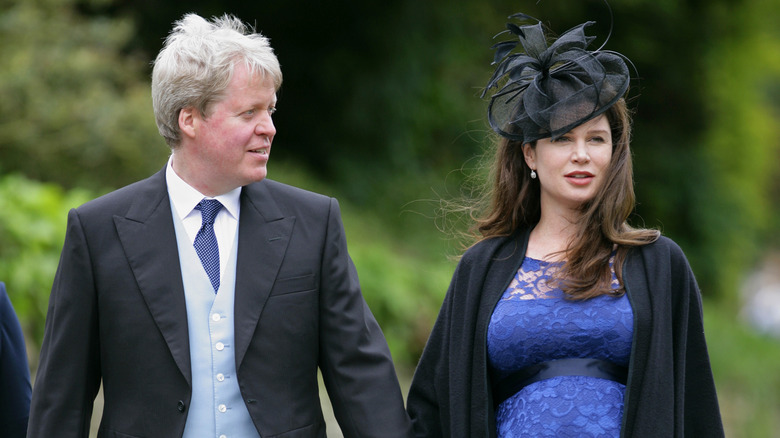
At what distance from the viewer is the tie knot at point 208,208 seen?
3520 millimetres

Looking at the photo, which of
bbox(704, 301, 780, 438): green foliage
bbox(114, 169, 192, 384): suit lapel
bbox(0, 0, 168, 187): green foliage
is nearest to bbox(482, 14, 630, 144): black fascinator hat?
bbox(114, 169, 192, 384): suit lapel

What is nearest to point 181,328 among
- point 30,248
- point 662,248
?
point 662,248

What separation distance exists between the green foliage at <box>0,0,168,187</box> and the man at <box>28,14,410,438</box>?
15.7 ft

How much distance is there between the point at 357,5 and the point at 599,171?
8.69 m

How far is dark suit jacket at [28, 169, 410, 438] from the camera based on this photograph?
3.34 metres

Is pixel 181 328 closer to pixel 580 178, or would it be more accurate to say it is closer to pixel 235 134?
pixel 235 134

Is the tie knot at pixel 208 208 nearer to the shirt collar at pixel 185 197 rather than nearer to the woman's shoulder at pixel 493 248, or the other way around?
the shirt collar at pixel 185 197

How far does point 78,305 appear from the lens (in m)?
→ 3.34

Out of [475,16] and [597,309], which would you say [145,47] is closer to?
[475,16]

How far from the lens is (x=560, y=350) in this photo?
3.43m

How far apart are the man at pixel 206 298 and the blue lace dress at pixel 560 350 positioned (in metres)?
0.43

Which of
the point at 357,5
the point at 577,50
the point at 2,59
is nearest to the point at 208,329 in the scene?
the point at 577,50

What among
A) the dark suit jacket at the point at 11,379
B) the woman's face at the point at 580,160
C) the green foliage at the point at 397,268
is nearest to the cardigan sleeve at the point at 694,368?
the woman's face at the point at 580,160

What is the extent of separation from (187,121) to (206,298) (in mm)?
581
